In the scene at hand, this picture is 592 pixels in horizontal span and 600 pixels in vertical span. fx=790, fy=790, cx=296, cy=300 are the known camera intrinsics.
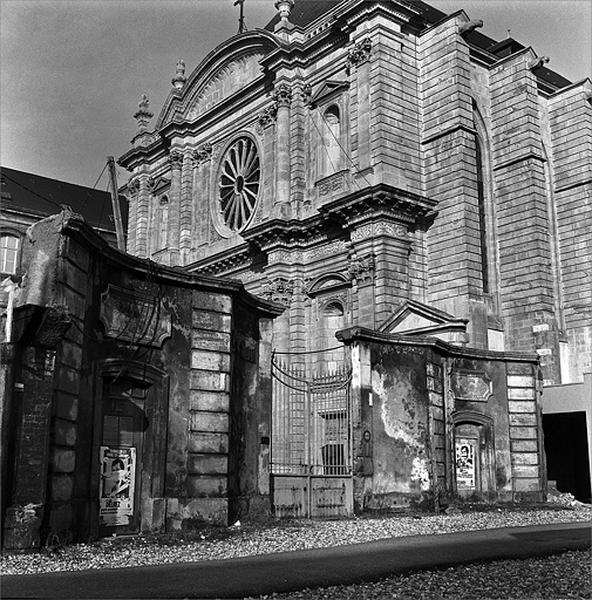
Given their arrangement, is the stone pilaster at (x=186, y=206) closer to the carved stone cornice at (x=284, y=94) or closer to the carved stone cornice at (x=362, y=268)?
the carved stone cornice at (x=284, y=94)

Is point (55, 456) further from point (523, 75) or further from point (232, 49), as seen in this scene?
point (232, 49)

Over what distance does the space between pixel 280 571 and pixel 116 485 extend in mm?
4427

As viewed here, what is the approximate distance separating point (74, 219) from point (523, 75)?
23.6 meters

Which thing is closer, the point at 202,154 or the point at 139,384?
the point at 139,384

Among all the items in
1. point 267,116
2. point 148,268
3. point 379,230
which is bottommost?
point 148,268

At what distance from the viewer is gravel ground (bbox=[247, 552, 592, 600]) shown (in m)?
7.68

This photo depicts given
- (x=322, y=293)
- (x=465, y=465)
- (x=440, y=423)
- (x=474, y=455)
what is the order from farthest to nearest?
(x=322, y=293) < (x=474, y=455) < (x=465, y=465) < (x=440, y=423)

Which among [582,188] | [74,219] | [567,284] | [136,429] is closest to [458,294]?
[567,284]

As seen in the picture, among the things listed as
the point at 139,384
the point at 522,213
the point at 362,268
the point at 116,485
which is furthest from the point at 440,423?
the point at 522,213

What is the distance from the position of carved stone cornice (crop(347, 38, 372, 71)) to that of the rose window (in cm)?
701

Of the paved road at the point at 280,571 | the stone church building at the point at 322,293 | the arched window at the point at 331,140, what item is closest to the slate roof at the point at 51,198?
the stone church building at the point at 322,293

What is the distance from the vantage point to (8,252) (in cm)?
4359

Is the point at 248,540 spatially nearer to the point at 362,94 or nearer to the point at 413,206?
the point at 413,206

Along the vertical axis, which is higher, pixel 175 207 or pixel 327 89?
pixel 327 89
